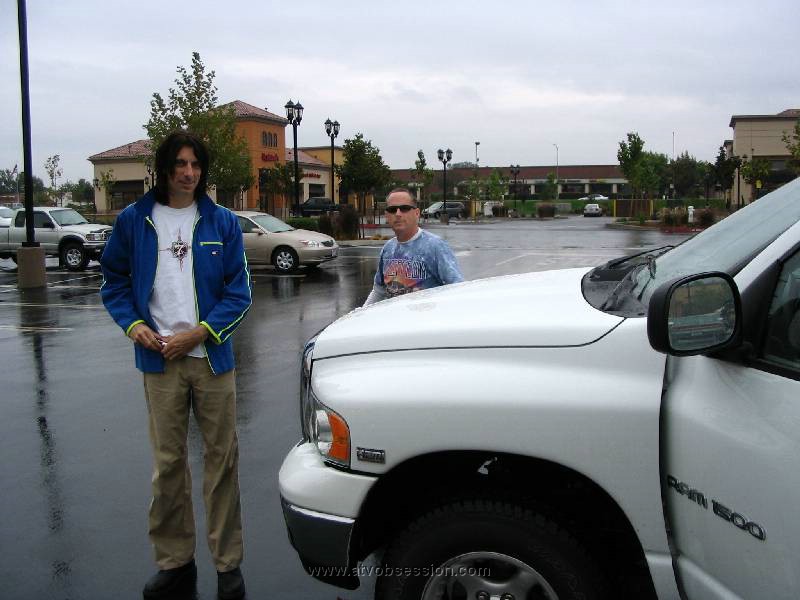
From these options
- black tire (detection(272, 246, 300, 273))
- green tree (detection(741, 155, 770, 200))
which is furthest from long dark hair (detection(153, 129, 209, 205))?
green tree (detection(741, 155, 770, 200))

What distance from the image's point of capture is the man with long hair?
143 inches

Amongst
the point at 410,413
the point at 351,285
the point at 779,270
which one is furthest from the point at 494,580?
the point at 351,285

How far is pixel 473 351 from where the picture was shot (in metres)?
2.62

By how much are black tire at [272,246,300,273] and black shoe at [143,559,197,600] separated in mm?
16440

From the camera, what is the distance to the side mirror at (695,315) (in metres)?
2.09

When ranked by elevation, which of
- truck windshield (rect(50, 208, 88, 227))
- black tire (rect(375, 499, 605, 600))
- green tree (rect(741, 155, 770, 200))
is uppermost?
green tree (rect(741, 155, 770, 200))

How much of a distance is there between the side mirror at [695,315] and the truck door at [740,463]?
5.3 inches

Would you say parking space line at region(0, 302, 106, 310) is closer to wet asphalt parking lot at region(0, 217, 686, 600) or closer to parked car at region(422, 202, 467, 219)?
wet asphalt parking lot at region(0, 217, 686, 600)

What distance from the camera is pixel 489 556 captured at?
2.58m

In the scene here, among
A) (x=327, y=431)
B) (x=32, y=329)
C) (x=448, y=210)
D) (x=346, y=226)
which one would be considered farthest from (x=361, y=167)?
(x=327, y=431)

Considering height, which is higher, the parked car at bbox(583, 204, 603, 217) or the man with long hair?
the parked car at bbox(583, 204, 603, 217)

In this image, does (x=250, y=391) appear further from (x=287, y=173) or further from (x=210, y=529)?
(x=287, y=173)

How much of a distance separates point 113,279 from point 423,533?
76.3 inches

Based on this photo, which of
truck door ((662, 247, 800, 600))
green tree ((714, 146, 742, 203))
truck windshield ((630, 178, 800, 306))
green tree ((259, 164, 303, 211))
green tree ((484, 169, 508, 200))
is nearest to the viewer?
truck door ((662, 247, 800, 600))
